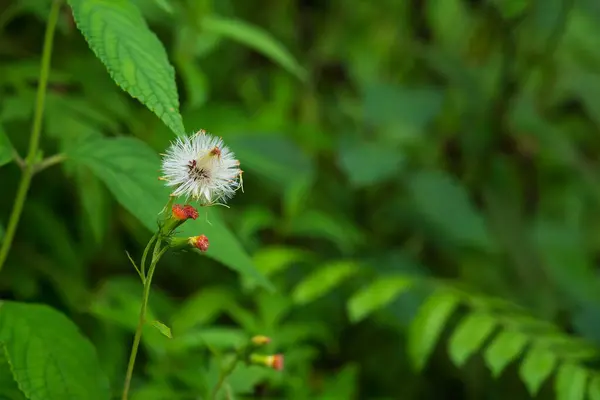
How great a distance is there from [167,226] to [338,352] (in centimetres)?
111

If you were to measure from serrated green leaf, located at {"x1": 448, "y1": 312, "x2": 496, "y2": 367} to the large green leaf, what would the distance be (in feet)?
1.65

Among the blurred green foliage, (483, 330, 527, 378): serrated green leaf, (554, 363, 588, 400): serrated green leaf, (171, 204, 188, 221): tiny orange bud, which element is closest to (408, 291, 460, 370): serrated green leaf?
the blurred green foliage

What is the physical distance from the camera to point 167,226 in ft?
2.23

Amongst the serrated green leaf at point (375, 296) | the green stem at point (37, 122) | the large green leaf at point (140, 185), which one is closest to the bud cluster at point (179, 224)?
the large green leaf at point (140, 185)

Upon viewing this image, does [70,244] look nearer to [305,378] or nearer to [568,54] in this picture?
[305,378]

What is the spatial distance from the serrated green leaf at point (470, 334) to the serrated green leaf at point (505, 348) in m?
0.03

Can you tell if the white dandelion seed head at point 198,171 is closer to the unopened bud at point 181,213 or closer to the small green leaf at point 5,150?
the unopened bud at point 181,213

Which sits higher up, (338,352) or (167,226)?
(338,352)

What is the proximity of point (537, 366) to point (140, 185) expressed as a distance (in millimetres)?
771

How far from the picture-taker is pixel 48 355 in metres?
0.79

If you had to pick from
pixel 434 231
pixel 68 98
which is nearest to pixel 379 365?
pixel 434 231

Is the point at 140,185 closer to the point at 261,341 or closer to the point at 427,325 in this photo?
the point at 261,341

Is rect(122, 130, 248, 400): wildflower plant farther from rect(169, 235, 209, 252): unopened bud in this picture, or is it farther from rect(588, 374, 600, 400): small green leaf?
rect(588, 374, 600, 400): small green leaf

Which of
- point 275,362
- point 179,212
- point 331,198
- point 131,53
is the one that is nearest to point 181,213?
point 179,212
